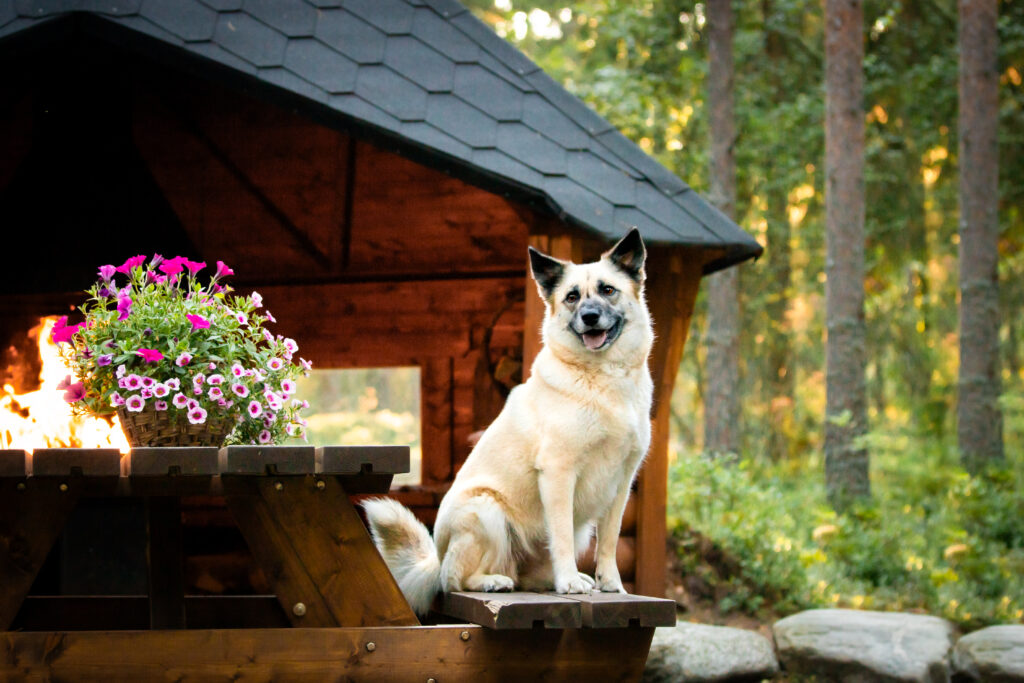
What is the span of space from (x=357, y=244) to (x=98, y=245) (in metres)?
1.95

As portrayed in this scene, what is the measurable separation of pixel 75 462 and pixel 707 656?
4.49 metres

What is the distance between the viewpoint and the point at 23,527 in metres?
3.43

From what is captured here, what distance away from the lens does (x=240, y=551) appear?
8148 mm

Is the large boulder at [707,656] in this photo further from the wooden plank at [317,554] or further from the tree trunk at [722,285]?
the tree trunk at [722,285]

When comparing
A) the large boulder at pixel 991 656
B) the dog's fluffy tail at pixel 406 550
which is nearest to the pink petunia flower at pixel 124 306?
the dog's fluffy tail at pixel 406 550

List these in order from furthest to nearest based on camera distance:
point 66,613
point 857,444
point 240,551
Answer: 1. point 857,444
2. point 240,551
3. point 66,613

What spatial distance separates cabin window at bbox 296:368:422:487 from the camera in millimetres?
19453

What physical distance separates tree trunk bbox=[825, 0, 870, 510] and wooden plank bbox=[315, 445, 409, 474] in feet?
27.1

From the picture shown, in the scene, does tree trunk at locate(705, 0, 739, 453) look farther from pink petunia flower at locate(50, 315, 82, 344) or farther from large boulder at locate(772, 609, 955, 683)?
pink petunia flower at locate(50, 315, 82, 344)

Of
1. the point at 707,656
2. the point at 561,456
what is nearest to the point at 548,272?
the point at 561,456

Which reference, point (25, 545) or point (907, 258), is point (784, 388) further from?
point (25, 545)

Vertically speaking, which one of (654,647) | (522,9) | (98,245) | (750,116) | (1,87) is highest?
(522,9)

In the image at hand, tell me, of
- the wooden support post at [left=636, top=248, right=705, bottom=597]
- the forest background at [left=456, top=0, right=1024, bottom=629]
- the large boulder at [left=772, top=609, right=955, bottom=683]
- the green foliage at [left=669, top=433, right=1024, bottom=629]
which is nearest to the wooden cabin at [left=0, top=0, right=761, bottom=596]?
the wooden support post at [left=636, top=248, right=705, bottom=597]

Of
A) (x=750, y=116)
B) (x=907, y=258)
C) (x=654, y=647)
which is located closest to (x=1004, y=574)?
(x=654, y=647)
